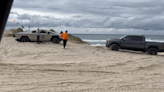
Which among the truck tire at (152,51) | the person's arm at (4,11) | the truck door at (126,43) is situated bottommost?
the truck tire at (152,51)

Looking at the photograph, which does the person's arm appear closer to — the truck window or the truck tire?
the truck window

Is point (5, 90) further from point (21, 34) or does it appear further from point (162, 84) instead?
point (21, 34)

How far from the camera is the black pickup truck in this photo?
16.0 m

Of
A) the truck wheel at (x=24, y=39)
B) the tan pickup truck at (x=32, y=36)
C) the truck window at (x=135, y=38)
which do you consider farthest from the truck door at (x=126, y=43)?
the truck wheel at (x=24, y=39)

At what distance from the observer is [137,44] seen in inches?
644

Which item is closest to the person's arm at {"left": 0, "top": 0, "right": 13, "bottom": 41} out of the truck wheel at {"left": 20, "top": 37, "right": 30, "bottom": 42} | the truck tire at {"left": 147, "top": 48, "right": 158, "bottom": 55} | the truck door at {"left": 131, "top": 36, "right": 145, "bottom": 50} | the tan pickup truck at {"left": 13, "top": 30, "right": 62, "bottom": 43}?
the truck door at {"left": 131, "top": 36, "right": 145, "bottom": 50}

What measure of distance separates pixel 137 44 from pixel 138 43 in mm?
138

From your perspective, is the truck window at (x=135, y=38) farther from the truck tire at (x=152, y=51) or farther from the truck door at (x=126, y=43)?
the truck tire at (x=152, y=51)

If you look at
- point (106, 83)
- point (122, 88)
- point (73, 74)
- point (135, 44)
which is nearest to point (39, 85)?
point (73, 74)

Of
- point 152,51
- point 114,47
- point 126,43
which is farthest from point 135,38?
point 114,47

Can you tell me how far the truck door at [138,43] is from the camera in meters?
16.2

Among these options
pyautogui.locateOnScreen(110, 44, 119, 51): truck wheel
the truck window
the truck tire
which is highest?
the truck window

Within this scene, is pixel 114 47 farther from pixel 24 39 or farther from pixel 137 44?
pixel 24 39

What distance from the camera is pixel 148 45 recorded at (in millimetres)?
16156
